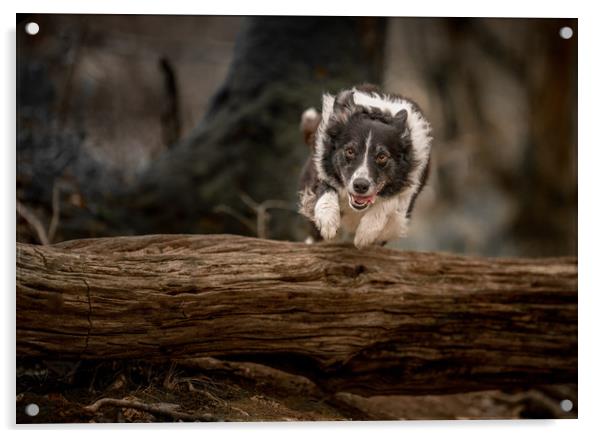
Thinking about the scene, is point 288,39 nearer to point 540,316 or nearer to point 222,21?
point 222,21

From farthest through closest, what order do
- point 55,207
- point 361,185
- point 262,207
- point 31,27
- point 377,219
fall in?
point 262,207 → point 55,207 → point 31,27 → point 377,219 → point 361,185

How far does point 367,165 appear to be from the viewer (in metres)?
3.72

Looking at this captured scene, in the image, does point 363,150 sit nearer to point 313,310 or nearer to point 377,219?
point 377,219

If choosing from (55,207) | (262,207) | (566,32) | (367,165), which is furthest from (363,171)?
(55,207)

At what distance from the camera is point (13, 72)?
4.06 meters

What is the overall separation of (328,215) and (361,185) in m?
0.29

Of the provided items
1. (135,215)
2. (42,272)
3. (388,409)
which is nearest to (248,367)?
(388,409)

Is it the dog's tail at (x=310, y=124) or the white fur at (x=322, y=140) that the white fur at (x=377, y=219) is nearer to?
the white fur at (x=322, y=140)

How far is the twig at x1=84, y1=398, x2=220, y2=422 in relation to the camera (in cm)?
394

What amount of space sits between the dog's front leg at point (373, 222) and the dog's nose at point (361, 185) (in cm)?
27

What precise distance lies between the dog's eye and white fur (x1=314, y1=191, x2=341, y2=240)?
0.32 metres

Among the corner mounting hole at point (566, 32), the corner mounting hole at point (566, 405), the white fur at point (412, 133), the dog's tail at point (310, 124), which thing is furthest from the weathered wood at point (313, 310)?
the corner mounting hole at point (566, 32)

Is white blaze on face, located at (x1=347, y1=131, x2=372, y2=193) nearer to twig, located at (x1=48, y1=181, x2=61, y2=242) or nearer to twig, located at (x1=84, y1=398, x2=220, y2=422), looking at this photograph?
twig, located at (x1=84, y1=398, x2=220, y2=422)
